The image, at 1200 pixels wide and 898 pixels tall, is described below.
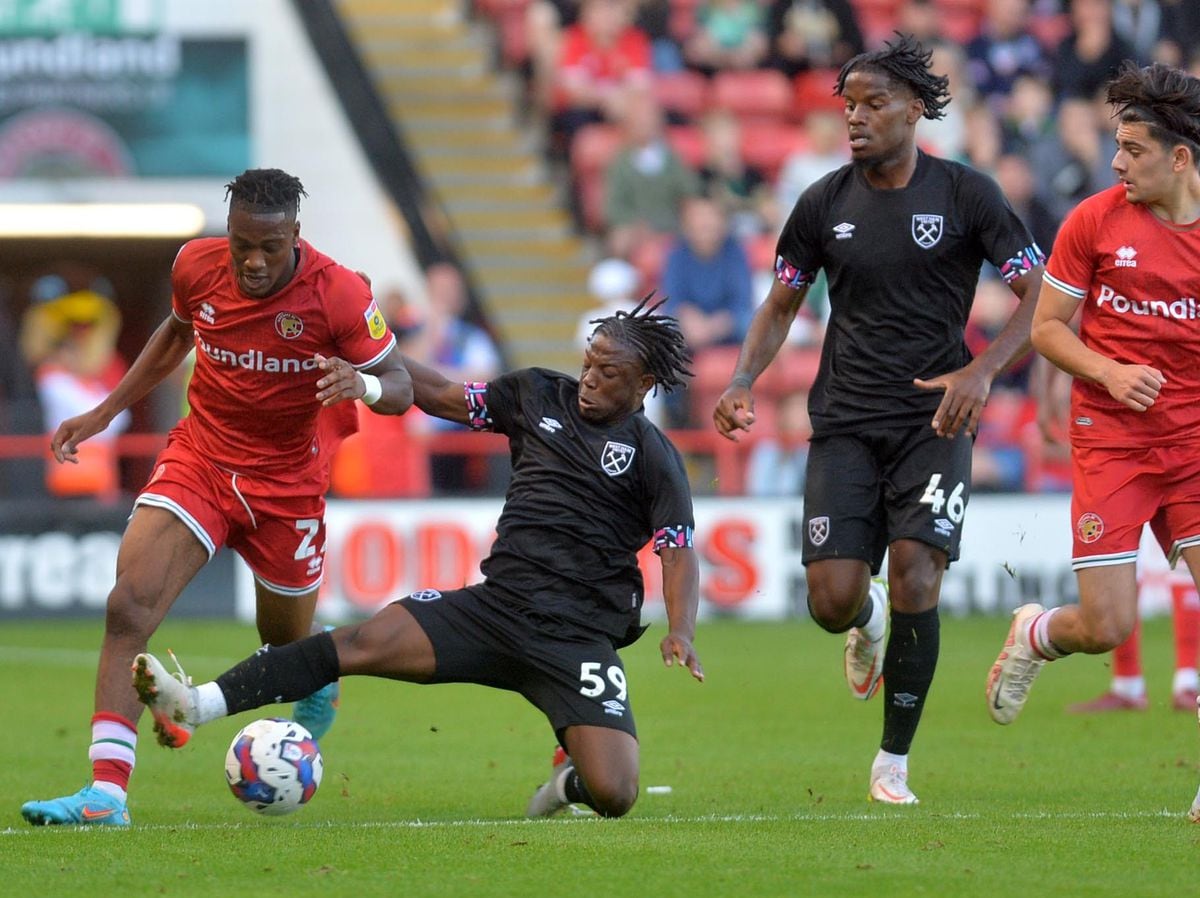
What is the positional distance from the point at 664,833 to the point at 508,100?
1570 cm

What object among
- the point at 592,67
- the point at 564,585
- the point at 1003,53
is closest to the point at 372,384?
the point at 564,585

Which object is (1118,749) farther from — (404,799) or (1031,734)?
(404,799)

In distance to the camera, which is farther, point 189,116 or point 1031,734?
point 189,116

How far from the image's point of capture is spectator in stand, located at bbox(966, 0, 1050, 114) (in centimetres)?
2108

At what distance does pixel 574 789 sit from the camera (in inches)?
299

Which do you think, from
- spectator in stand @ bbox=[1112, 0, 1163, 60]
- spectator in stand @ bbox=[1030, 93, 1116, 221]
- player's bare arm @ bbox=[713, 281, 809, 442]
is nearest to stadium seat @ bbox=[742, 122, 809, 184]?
spectator in stand @ bbox=[1030, 93, 1116, 221]

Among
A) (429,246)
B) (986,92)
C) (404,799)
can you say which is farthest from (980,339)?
(404,799)

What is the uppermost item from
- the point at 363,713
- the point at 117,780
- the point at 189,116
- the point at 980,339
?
the point at 189,116

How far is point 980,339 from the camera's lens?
58.4 feet

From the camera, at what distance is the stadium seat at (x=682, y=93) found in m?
21.2

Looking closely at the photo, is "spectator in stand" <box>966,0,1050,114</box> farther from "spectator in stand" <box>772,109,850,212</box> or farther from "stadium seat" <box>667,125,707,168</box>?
"stadium seat" <box>667,125,707,168</box>

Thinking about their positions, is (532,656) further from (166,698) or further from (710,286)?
(710,286)

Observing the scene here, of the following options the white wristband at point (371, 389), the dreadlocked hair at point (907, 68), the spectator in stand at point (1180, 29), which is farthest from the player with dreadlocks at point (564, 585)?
the spectator in stand at point (1180, 29)

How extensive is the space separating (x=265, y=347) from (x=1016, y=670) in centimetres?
308
